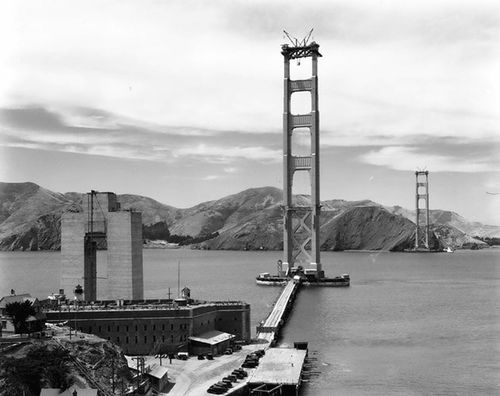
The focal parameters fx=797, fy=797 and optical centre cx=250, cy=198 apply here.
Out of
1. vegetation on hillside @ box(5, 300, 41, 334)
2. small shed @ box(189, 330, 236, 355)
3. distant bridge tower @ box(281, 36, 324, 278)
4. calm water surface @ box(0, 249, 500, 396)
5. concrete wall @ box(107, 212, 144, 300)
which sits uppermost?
distant bridge tower @ box(281, 36, 324, 278)

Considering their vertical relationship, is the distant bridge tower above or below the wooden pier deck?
above

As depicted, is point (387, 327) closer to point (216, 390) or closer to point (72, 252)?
point (72, 252)

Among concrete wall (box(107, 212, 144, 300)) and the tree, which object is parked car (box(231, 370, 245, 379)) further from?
concrete wall (box(107, 212, 144, 300))

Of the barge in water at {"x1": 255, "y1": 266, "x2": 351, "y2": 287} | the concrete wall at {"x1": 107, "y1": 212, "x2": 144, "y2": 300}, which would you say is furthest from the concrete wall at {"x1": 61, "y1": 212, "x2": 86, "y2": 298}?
the barge in water at {"x1": 255, "y1": 266, "x2": 351, "y2": 287}

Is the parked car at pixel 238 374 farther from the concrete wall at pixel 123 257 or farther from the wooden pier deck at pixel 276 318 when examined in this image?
the concrete wall at pixel 123 257

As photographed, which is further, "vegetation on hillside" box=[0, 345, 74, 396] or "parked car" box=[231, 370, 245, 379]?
"parked car" box=[231, 370, 245, 379]

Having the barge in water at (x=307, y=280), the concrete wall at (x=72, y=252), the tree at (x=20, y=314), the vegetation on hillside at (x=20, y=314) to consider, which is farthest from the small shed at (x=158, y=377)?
the barge in water at (x=307, y=280)
